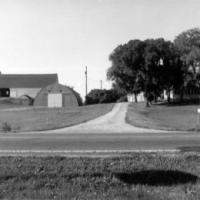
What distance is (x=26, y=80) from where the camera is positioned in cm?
9375

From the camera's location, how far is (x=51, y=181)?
700cm

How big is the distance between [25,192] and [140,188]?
73.3 inches

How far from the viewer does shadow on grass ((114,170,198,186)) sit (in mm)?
7039

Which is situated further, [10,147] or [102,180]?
[10,147]

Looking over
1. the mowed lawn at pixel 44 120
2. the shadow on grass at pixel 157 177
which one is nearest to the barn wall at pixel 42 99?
the mowed lawn at pixel 44 120

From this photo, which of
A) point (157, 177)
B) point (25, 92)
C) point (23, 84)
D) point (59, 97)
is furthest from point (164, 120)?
point (23, 84)

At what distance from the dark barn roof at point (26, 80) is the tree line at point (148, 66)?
115ft

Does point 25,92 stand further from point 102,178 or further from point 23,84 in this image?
point 102,178

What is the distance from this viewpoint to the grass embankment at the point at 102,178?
6.16m

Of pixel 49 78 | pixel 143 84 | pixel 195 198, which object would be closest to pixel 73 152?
pixel 195 198

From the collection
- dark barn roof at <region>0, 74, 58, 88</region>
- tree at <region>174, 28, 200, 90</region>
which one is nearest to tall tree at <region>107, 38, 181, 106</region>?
tree at <region>174, 28, 200, 90</region>

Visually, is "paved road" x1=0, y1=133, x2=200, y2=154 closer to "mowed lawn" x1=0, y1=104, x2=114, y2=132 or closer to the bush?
"mowed lawn" x1=0, y1=104, x2=114, y2=132

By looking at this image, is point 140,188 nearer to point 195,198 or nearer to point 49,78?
point 195,198

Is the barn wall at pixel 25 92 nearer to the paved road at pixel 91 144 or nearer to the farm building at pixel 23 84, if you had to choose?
the farm building at pixel 23 84
